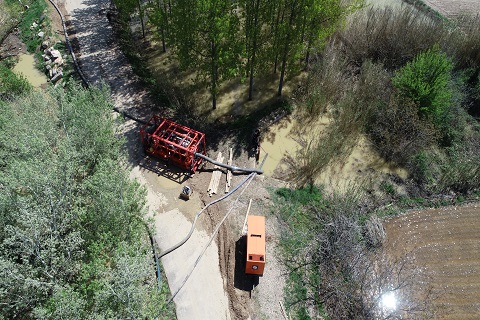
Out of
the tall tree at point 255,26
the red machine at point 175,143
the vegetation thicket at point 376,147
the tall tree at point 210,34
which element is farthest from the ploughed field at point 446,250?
the tall tree at point 210,34

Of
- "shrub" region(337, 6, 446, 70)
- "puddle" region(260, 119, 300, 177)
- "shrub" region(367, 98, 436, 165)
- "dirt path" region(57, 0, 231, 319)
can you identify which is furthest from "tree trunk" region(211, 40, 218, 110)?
"shrub" region(337, 6, 446, 70)

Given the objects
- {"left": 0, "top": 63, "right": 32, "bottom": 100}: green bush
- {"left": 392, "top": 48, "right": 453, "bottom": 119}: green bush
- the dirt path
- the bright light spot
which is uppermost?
{"left": 392, "top": 48, "right": 453, "bottom": 119}: green bush

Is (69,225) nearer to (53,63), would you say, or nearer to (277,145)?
(277,145)

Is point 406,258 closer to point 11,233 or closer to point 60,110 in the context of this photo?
point 11,233

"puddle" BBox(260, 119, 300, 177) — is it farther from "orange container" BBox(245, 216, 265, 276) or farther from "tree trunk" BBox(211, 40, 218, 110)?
"orange container" BBox(245, 216, 265, 276)

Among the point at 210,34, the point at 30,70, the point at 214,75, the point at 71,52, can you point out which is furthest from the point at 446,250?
the point at 30,70

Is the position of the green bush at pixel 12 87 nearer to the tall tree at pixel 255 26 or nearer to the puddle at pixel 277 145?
the tall tree at pixel 255 26
